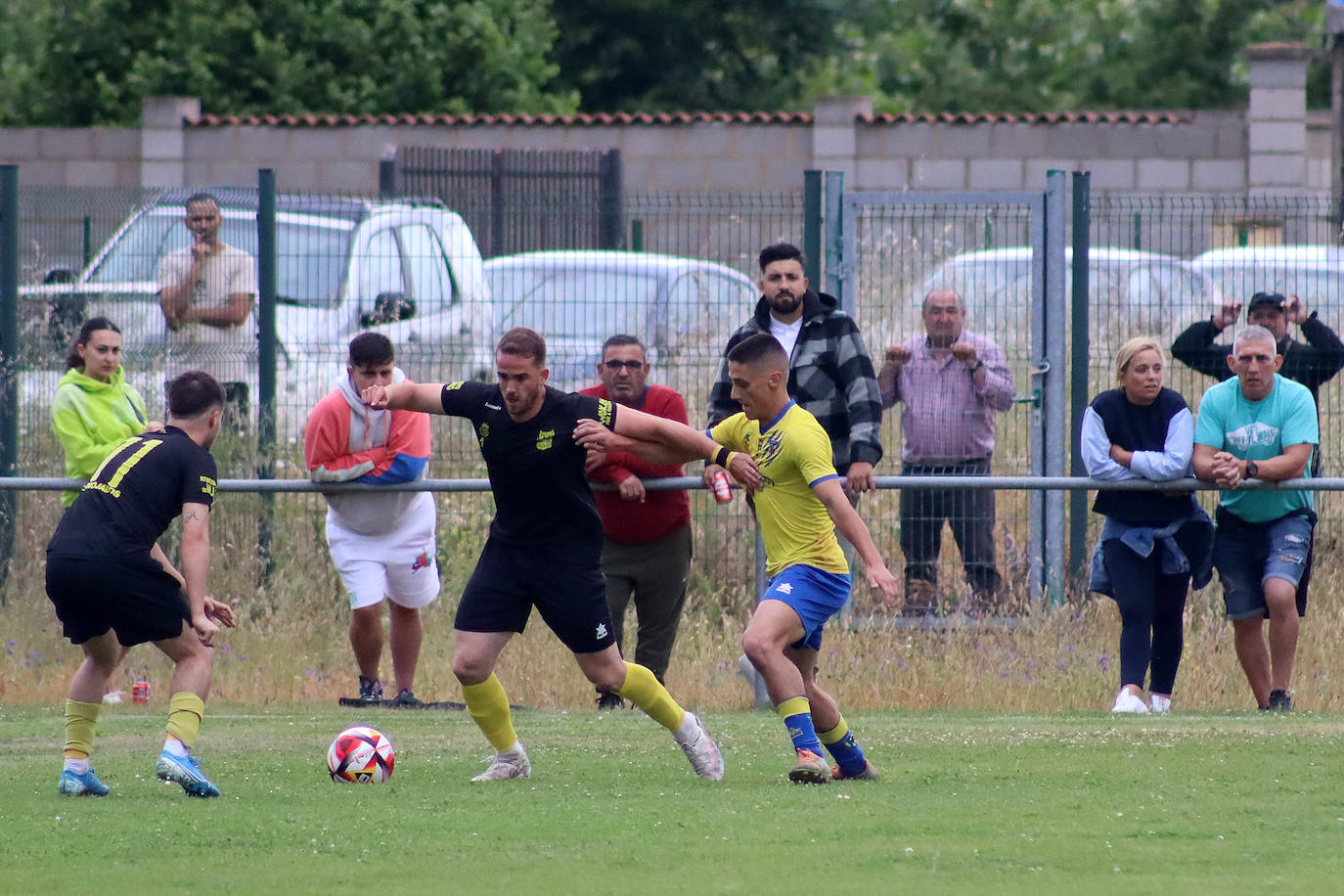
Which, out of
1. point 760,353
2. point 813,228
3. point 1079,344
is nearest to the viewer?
point 760,353

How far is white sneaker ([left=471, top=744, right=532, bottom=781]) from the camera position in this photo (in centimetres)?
798

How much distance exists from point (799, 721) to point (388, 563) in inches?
135

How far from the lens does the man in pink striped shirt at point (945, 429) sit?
36.4 ft

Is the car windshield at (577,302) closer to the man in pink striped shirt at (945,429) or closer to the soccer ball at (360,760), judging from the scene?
the man in pink striped shirt at (945,429)

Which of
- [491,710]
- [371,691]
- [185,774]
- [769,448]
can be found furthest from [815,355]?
[185,774]

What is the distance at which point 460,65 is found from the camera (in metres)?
29.5

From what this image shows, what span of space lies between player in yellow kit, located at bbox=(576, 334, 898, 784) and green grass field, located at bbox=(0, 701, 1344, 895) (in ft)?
0.86

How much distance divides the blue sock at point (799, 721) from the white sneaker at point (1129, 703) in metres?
2.84

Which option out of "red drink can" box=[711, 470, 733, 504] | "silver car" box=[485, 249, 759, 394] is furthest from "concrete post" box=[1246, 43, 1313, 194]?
"red drink can" box=[711, 470, 733, 504]

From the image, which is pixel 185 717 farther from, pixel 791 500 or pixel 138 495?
pixel 791 500

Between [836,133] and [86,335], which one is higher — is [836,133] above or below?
above

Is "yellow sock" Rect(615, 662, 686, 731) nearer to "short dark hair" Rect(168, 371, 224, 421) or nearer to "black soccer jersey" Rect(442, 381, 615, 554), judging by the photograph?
"black soccer jersey" Rect(442, 381, 615, 554)

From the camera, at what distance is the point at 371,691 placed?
10.6m

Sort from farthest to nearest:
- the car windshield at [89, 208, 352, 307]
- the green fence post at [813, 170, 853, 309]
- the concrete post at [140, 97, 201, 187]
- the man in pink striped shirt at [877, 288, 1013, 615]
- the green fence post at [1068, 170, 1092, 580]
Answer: the concrete post at [140, 97, 201, 187]
the car windshield at [89, 208, 352, 307]
the green fence post at [1068, 170, 1092, 580]
the green fence post at [813, 170, 853, 309]
the man in pink striped shirt at [877, 288, 1013, 615]
